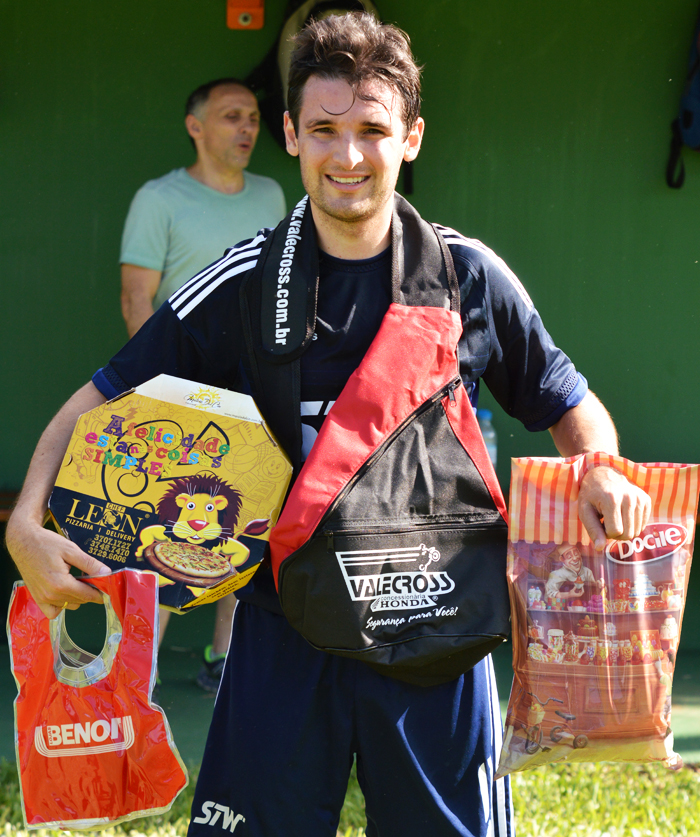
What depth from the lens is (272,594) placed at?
1928 millimetres

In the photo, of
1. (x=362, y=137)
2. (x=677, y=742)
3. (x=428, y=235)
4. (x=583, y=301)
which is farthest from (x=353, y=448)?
(x=583, y=301)

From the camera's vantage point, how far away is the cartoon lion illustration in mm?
1781

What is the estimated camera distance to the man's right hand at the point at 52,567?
175 cm

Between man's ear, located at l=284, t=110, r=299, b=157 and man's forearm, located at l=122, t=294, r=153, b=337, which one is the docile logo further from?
man's forearm, located at l=122, t=294, r=153, b=337

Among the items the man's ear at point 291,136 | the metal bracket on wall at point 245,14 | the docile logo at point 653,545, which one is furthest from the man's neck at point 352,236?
the metal bracket on wall at point 245,14

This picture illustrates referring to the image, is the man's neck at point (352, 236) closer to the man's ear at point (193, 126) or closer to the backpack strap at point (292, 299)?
the backpack strap at point (292, 299)

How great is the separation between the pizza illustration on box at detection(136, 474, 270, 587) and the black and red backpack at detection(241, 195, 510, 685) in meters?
0.10

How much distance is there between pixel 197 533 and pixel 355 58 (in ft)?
3.42

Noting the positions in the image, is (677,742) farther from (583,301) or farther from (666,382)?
(583,301)

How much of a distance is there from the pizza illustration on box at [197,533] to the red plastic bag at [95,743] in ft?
0.58

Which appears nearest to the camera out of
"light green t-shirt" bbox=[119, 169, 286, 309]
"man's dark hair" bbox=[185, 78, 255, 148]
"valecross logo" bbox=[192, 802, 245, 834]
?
"valecross logo" bbox=[192, 802, 245, 834]

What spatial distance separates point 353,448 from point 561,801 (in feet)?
6.12

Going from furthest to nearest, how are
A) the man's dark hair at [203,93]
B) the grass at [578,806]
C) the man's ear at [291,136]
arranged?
the man's dark hair at [203,93]
the grass at [578,806]
the man's ear at [291,136]

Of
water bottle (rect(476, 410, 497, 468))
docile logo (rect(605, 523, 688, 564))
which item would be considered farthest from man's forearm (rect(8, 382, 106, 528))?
water bottle (rect(476, 410, 497, 468))
